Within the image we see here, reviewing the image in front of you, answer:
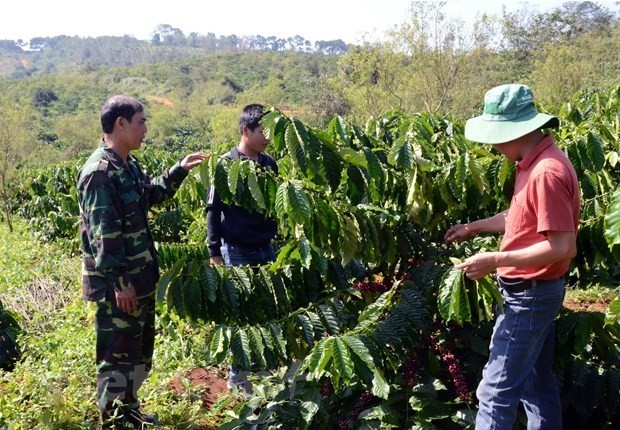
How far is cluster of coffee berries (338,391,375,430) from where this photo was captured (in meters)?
2.33

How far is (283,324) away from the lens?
7.93 feet

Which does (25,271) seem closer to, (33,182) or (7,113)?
(33,182)

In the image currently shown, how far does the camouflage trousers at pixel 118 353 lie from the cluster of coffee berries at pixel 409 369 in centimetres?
123

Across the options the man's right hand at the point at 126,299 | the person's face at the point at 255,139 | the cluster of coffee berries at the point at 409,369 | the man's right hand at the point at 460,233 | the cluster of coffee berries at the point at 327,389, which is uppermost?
the person's face at the point at 255,139

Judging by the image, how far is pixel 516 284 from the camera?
200 centimetres

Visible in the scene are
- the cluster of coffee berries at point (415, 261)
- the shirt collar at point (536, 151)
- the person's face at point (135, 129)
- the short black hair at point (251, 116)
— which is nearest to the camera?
the shirt collar at point (536, 151)

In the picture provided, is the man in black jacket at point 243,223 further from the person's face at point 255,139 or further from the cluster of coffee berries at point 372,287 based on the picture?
the cluster of coffee berries at point 372,287

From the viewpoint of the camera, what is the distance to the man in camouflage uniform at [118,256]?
2.60 meters

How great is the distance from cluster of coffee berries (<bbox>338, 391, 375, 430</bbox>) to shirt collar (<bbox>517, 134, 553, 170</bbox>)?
3.52 feet

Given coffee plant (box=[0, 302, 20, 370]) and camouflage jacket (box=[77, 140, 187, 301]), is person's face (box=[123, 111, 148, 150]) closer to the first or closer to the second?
camouflage jacket (box=[77, 140, 187, 301])

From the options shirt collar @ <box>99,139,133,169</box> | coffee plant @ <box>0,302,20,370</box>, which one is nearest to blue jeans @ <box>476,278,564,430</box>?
shirt collar @ <box>99,139,133,169</box>

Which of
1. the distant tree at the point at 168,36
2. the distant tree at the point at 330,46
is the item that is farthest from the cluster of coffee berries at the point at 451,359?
the distant tree at the point at 168,36

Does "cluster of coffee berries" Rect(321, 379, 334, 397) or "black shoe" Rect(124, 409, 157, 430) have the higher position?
"cluster of coffee berries" Rect(321, 379, 334, 397)

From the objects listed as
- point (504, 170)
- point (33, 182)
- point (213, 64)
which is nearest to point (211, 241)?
point (504, 170)
